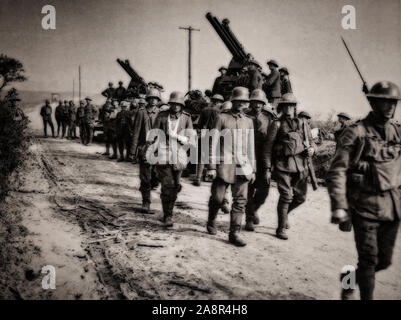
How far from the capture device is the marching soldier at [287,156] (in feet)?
18.5

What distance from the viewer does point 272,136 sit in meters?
5.77

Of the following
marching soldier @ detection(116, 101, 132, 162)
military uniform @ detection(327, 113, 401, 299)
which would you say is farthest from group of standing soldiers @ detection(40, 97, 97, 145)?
military uniform @ detection(327, 113, 401, 299)

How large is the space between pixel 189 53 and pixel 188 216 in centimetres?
1980

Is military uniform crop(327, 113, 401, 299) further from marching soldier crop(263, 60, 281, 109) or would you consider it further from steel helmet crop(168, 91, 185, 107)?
marching soldier crop(263, 60, 281, 109)

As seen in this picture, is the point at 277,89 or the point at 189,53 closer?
the point at 277,89

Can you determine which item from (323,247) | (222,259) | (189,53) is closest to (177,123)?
(222,259)

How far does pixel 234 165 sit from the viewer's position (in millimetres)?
5301

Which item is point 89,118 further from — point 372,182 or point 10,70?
point 372,182

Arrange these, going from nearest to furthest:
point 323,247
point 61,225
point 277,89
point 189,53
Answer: point 323,247 → point 61,225 → point 277,89 → point 189,53

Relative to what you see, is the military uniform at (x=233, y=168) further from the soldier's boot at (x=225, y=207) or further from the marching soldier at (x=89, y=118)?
the marching soldier at (x=89, y=118)

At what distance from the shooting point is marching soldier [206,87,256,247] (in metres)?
5.27

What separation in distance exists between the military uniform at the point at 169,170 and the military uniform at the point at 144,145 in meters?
0.64

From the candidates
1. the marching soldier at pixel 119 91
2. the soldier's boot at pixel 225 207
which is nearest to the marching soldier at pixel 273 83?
the soldier's boot at pixel 225 207
